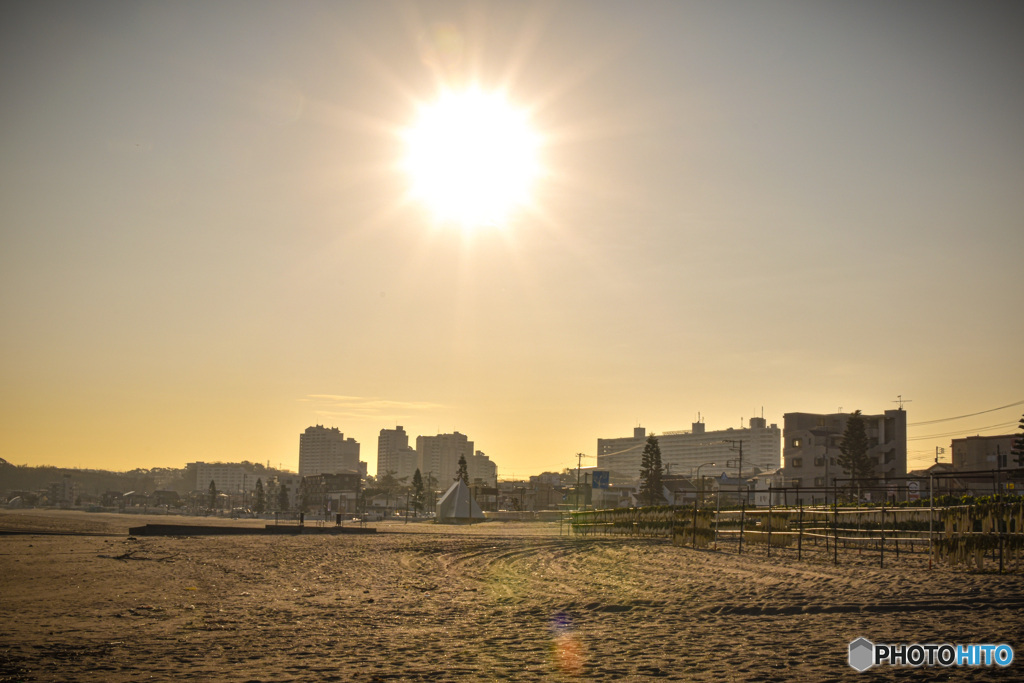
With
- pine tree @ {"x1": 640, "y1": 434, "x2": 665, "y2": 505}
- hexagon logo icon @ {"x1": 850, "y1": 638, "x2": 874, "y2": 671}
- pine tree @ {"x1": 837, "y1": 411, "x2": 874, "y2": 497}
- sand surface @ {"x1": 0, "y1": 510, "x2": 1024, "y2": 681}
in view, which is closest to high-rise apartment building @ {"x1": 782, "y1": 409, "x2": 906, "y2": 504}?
pine tree @ {"x1": 837, "y1": 411, "x2": 874, "y2": 497}

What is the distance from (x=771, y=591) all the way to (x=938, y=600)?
3.07 metres

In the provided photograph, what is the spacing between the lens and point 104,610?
14359 mm

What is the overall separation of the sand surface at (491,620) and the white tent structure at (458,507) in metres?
51.5

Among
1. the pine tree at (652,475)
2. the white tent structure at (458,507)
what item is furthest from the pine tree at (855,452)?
the white tent structure at (458,507)

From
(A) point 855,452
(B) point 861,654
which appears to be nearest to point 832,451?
(A) point 855,452

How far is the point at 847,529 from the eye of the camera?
24.8 meters

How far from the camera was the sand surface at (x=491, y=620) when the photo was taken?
9.45 meters

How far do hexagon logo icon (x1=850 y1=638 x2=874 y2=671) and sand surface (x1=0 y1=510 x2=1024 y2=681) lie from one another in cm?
15

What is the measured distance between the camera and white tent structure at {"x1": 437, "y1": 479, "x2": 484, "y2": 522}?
74.9 metres

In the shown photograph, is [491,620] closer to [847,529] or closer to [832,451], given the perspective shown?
[847,529]

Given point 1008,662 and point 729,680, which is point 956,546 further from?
point 729,680

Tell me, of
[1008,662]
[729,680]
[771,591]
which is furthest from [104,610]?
[1008,662]

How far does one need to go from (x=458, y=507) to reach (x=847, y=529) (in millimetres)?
53463

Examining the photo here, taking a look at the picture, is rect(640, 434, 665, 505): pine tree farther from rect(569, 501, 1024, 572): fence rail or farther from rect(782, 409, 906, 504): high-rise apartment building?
rect(569, 501, 1024, 572): fence rail
